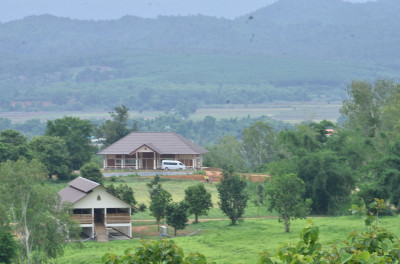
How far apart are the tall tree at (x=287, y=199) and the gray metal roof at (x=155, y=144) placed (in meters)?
29.9

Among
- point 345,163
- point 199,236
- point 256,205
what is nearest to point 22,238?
point 199,236

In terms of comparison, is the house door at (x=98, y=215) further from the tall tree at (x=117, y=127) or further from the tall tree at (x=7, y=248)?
the tall tree at (x=117, y=127)

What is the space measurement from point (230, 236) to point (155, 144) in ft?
116

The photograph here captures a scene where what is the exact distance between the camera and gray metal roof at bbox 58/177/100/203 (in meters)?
42.9

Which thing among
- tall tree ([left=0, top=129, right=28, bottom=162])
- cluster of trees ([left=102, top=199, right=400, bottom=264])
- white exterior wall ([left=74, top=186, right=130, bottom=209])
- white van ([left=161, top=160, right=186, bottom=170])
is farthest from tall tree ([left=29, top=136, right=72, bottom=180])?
cluster of trees ([left=102, top=199, right=400, bottom=264])

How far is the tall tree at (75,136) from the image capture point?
224ft

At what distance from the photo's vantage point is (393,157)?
49594mm

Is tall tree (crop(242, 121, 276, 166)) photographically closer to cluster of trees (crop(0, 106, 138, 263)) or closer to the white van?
the white van

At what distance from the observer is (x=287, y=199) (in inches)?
1633

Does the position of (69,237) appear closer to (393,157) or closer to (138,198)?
(138,198)

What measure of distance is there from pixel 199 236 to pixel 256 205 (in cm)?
1357

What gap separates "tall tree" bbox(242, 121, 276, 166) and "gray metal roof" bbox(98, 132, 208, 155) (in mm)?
23427

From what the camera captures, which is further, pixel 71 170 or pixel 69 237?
pixel 71 170

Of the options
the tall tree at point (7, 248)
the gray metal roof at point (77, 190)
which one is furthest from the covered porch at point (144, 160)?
the tall tree at point (7, 248)
